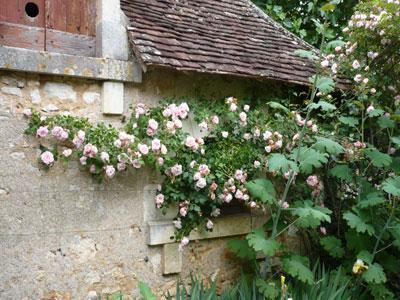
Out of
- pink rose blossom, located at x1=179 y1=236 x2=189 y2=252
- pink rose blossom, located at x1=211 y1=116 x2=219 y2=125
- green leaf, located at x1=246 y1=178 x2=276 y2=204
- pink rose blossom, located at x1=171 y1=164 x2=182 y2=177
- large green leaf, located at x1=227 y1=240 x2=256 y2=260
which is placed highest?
pink rose blossom, located at x1=211 y1=116 x2=219 y2=125

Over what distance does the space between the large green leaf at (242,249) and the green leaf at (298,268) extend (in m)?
0.32

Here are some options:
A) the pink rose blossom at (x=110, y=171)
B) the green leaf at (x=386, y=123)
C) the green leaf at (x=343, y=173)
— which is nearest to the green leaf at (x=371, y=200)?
the green leaf at (x=343, y=173)

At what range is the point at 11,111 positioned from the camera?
326 centimetres

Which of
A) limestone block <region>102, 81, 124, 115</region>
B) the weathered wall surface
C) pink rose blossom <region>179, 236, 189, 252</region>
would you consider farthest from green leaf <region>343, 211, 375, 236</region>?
limestone block <region>102, 81, 124, 115</region>

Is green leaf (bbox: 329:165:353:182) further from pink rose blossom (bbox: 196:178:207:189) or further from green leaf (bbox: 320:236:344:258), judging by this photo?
pink rose blossom (bbox: 196:178:207:189)

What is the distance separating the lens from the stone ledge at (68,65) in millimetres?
3176

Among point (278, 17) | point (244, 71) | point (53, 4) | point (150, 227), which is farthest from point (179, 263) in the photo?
point (278, 17)

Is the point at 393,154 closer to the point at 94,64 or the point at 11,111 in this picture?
the point at 94,64

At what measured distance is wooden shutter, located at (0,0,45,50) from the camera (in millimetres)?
3385

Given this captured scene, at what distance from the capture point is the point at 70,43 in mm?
3684

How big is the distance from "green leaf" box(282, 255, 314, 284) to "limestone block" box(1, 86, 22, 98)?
109 inches

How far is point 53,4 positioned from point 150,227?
2202mm

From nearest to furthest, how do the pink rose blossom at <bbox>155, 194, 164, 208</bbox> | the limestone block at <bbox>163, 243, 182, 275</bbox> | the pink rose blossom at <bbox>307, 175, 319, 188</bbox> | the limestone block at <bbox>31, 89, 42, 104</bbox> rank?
1. the limestone block at <bbox>31, 89, 42, 104</bbox>
2. the pink rose blossom at <bbox>155, 194, 164, 208</bbox>
3. the limestone block at <bbox>163, 243, 182, 275</bbox>
4. the pink rose blossom at <bbox>307, 175, 319, 188</bbox>

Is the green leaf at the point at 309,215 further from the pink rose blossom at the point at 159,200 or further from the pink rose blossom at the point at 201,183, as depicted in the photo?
the pink rose blossom at the point at 159,200
